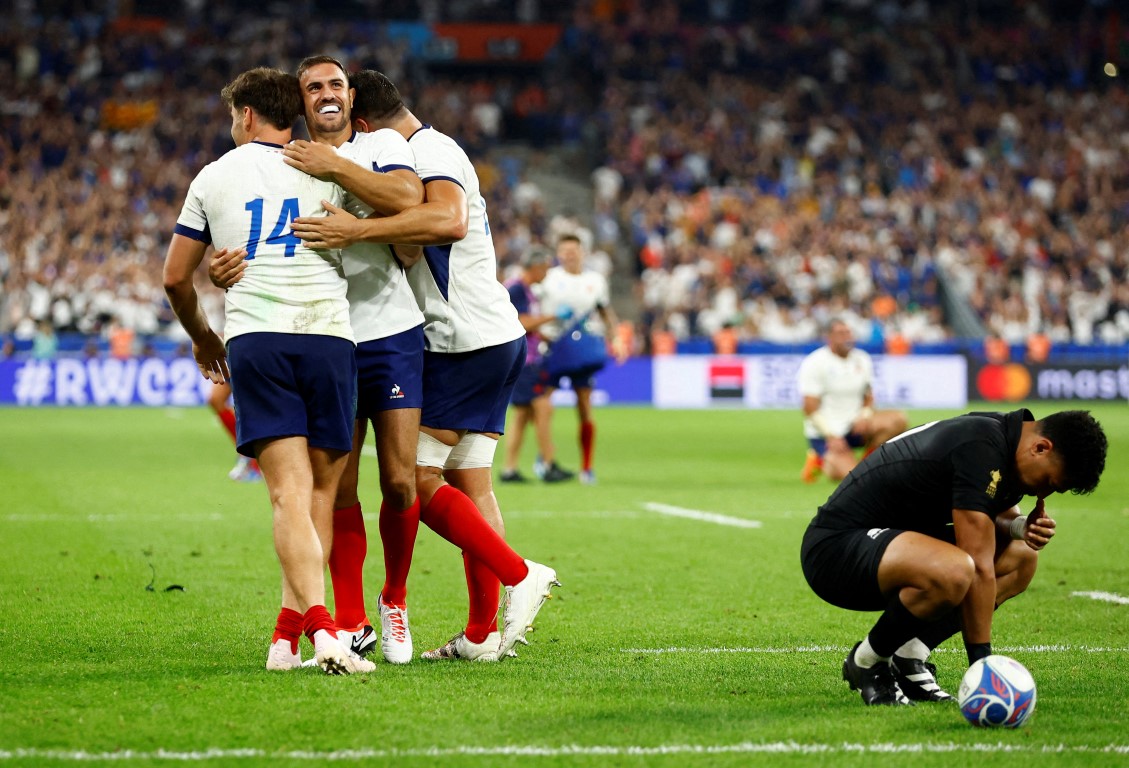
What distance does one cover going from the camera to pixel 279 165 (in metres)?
5.73

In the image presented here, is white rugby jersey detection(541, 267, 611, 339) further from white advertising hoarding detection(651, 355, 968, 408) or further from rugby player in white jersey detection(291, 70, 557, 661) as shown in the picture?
white advertising hoarding detection(651, 355, 968, 408)

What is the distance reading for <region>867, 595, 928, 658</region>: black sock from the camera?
5316 millimetres

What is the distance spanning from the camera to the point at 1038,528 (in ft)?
18.0

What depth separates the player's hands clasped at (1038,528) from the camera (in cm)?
547

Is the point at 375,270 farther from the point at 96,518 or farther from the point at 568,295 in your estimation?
the point at 568,295

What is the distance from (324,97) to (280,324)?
0.93 m

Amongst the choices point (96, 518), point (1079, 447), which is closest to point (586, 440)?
point (96, 518)

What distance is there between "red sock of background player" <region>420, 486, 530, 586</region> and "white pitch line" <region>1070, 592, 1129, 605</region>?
376cm

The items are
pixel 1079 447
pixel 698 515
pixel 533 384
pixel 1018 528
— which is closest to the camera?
pixel 1079 447

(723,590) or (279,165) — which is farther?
(723,590)

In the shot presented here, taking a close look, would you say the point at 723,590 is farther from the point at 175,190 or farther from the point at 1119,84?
the point at 1119,84

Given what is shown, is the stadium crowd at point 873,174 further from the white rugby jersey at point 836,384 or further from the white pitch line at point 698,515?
the white pitch line at point 698,515

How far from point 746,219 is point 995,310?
6.00 m

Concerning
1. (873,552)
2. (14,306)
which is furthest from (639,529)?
(14,306)
